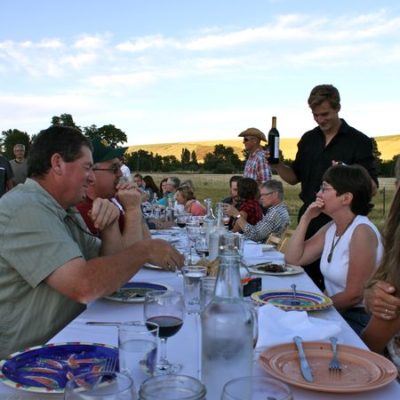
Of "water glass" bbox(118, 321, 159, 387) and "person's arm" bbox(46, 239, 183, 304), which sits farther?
"person's arm" bbox(46, 239, 183, 304)

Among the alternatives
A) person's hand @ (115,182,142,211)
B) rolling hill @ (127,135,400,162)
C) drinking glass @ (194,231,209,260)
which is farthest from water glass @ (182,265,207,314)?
rolling hill @ (127,135,400,162)

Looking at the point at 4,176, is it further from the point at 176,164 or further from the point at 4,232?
the point at 176,164

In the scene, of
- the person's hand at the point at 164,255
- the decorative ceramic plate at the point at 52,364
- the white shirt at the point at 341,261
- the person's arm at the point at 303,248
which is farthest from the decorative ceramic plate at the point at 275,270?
the decorative ceramic plate at the point at 52,364

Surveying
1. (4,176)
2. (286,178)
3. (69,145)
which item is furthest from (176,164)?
(69,145)

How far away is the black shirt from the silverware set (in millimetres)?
2812

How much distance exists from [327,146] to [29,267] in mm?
2967

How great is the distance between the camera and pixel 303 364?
130 centimetres

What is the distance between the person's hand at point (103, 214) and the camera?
8.11ft

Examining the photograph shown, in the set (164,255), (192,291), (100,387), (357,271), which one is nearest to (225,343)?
(100,387)

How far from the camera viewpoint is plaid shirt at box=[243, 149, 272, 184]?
6383mm

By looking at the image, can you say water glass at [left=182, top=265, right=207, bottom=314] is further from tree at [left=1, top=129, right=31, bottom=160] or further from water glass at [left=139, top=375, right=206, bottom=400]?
tree at [left=1, top=129, right=31, bottom=160]

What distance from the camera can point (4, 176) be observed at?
7477 mm

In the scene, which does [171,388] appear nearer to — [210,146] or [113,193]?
[113,193]

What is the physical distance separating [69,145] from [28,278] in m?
0.61
